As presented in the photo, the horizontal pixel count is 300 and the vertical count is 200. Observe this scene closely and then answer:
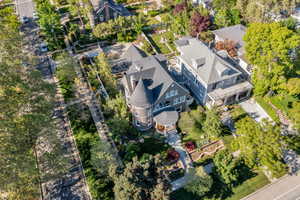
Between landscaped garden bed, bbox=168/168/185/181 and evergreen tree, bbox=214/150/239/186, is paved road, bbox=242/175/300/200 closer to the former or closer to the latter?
evergreen tree, bbox=214/150/239/186

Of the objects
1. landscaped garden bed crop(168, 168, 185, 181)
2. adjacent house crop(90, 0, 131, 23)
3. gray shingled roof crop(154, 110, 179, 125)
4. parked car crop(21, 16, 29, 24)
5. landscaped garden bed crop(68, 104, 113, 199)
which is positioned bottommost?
landscaped garden bed crop(168, 168, 185, 181)

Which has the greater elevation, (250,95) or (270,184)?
(250,95)

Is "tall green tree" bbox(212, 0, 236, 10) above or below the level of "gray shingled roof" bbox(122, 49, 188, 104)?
above

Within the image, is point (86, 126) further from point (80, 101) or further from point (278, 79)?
point (278, 79)

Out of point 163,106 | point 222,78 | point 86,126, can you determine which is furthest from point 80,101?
point 222,78

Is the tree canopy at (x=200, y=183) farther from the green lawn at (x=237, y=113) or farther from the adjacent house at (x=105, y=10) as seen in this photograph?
the adjacent house at (x=105, y=10)

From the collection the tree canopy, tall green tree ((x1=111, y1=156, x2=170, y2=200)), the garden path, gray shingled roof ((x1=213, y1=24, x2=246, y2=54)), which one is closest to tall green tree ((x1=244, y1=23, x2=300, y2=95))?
gray shingled roof ((x1=213, y1=24, x2=246, y2=54))
